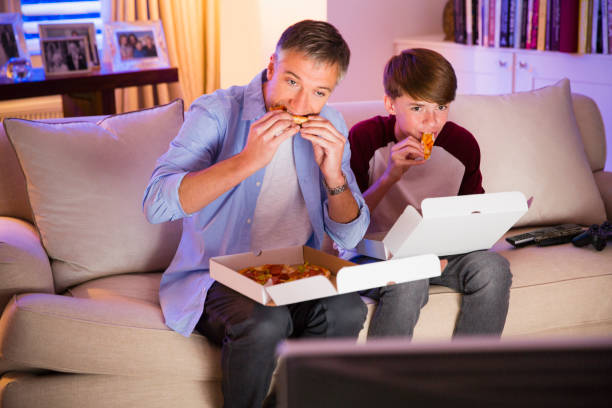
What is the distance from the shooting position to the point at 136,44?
378 cm

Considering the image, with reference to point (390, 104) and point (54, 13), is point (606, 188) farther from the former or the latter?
point (54, 13)

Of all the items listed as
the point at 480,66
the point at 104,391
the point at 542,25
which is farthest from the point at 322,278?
the point at 480,66

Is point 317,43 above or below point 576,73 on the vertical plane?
above

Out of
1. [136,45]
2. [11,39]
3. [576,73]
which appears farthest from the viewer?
[136,45]

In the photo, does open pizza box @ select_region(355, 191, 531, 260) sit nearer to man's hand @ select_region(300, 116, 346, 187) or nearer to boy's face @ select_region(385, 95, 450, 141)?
man's hand @ select_region(300, 116, 346, 187)

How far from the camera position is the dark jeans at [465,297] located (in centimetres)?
177


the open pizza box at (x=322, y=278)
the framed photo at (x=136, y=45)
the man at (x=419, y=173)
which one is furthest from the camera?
the framed photo at (x=136, y=45)

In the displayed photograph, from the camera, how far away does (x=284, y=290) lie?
145 centimetres

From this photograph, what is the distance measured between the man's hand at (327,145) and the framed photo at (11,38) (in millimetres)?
2380

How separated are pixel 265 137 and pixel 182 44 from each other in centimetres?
282

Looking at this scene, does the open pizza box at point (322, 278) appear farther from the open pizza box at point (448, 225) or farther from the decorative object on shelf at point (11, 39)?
the decorative object on shelf at point (11, 39)

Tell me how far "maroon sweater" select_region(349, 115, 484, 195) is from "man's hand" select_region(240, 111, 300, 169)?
576 millimetres

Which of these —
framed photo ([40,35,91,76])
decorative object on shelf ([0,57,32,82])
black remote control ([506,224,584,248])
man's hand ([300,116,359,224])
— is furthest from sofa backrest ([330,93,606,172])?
decorative object on shelf ([0,57,32,82])

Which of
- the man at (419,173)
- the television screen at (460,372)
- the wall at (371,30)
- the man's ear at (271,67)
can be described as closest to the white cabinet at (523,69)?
the wall at (371,30)
